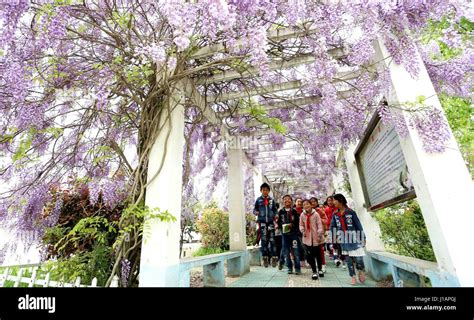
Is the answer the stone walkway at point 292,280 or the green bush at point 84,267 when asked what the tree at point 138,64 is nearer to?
the green bush at point 84,267

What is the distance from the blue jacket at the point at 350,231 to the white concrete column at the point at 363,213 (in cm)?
83

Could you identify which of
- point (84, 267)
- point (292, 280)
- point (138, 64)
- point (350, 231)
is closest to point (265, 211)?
point (292, 280)

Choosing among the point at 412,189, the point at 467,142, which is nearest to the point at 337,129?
the point at 467,142

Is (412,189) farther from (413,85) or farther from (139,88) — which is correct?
(139,88)

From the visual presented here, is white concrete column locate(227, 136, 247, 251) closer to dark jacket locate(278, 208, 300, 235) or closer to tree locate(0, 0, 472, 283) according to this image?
dark jacket locate(278, 208, 300, 235)

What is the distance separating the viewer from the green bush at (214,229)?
6.45m

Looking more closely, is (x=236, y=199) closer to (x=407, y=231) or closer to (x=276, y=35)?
(x=407, y=231)

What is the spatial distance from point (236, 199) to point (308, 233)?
1638mm

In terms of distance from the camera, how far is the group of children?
340 centimetres

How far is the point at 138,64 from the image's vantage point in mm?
2617

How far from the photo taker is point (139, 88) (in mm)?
2811

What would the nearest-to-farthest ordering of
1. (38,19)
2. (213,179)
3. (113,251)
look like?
1. (38,19)
2. (113,251)
3. (213,179)

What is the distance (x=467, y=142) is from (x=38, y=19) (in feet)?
18.8

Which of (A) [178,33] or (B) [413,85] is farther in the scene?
(B) [413,85]
